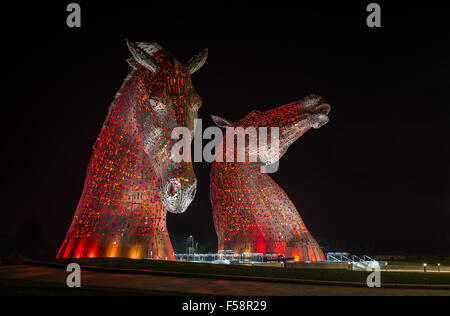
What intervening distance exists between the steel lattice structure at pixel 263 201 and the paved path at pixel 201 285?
1450cm

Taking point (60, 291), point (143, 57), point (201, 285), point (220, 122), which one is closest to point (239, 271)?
point (201, 285)

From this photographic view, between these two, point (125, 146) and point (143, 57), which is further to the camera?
point (125, 146)

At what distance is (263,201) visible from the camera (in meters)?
28.6

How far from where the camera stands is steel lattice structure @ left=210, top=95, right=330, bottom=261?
2784cm

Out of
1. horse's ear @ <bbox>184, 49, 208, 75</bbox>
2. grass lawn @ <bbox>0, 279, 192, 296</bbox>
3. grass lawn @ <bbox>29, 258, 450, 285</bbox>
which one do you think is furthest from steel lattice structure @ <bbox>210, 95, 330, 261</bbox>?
grass lawn @ <bbox>0, 279, 192, 296</bbox>

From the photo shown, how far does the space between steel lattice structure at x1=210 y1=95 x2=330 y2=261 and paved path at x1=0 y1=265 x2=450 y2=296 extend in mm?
14502

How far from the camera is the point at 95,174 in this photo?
20062 millimetres

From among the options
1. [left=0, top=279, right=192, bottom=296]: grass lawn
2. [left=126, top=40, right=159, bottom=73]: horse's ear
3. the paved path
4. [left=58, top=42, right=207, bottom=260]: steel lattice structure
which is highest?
[left=126, top=40, right=159, bottom=73]: horse's ear

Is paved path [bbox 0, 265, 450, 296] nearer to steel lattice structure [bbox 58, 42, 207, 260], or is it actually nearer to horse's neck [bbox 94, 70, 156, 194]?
steel lattice structure [bbox 58, 42, 207, 260]

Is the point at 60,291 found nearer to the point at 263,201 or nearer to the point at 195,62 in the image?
the point at 195,62

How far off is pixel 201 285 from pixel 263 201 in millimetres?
15922
